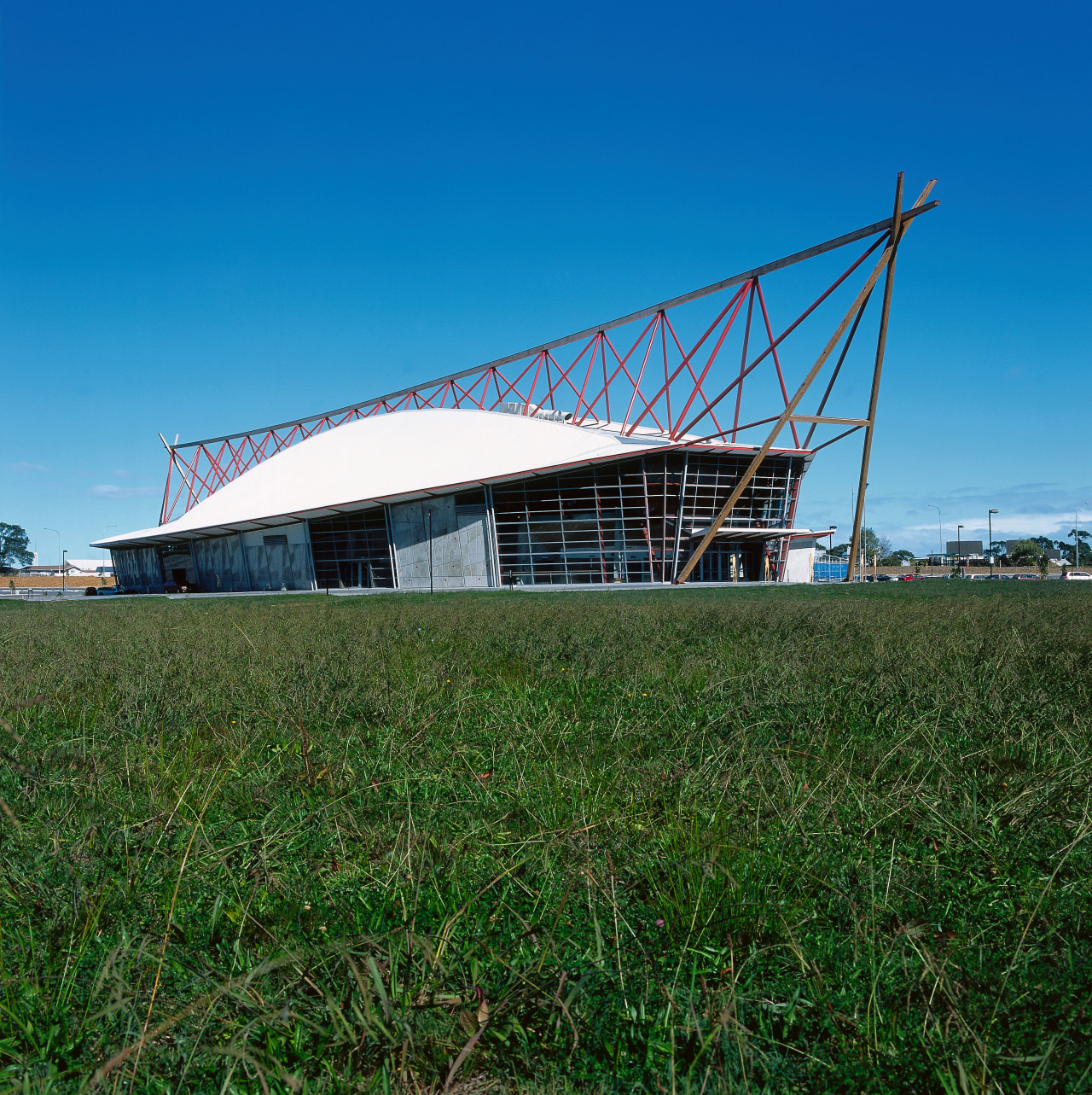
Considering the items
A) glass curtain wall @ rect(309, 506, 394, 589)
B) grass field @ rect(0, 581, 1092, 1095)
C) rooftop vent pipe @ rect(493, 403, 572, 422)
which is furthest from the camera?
rooftop vent pipe @ rect(493, 403, 572, 422)

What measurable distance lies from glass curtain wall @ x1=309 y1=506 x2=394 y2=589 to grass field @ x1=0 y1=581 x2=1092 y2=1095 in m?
43.8

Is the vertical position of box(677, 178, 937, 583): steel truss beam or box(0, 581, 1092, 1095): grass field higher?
box(677, 178, 937, 583): steel truss beam

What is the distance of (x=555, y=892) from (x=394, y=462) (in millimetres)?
52558

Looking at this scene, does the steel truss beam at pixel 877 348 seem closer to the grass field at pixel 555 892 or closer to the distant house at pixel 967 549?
the grass field at pixel 555 892

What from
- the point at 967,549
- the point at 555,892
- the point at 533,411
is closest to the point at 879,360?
the point at 533,411

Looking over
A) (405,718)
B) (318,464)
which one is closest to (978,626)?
(405,718)

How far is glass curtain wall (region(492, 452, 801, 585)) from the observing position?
42562mm

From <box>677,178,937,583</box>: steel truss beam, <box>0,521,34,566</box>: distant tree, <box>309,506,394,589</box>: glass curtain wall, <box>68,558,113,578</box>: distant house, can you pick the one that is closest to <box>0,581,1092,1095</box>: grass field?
<box>677,178,937,583</box>: steel truss beam

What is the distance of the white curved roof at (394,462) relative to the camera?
45531mm

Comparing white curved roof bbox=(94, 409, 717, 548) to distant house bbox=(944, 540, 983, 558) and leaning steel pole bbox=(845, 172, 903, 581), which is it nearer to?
leaning steel pole bbox=(845, 172, 903, 581)

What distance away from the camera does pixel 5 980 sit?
1916 mm

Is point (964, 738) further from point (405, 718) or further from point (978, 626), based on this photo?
point (978, 626)

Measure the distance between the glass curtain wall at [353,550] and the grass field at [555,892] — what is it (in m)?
43.8

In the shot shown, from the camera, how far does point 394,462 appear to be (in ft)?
175
